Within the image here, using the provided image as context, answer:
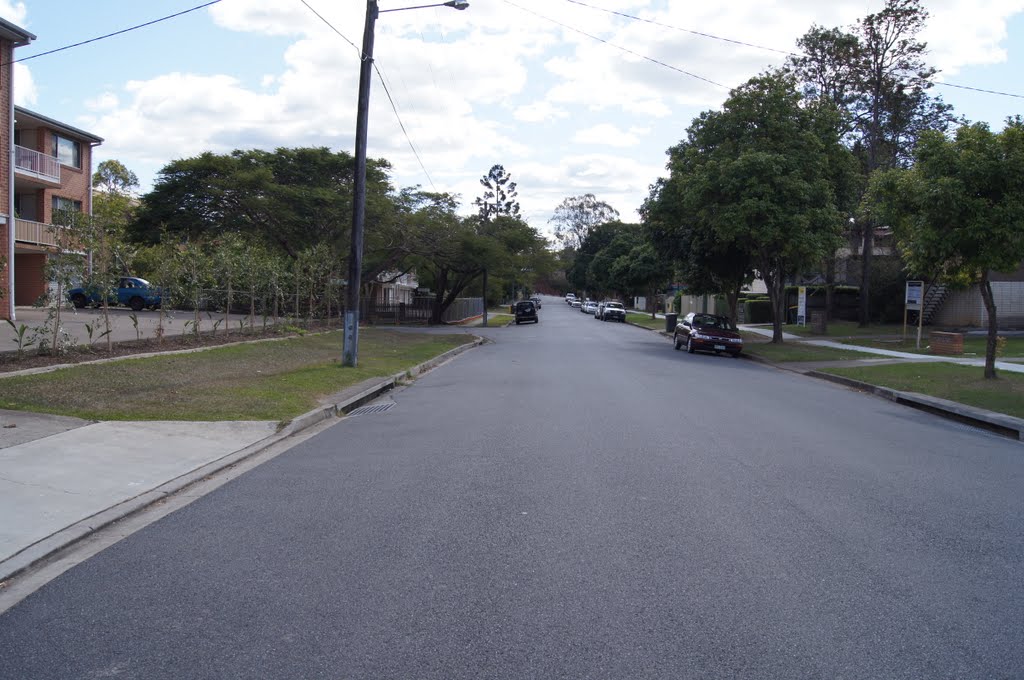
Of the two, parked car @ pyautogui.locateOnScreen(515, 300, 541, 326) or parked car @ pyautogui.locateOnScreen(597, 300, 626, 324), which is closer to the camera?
parked car @ pyautogui.locateOnScreen(515, 300, 541, 326)

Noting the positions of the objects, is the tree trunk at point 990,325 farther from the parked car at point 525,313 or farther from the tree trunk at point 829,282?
the parked car at point 525,313

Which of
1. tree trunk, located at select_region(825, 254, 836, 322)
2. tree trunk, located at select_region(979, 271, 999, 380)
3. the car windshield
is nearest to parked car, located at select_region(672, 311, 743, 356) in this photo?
the car windshield

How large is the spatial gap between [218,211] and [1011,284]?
34626 mm

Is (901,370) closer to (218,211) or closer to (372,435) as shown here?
(372,435)

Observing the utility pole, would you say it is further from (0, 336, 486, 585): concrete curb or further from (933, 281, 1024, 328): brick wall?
(933, 281, 1024, 328): brick wall

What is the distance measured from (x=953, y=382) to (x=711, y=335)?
36.8ft

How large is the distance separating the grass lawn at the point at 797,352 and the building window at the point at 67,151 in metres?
30.7

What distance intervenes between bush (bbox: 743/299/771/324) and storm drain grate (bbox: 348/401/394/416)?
37.9m

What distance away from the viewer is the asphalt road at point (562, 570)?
4094mm

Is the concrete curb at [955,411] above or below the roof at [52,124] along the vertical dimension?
below

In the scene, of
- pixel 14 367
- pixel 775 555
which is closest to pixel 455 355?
pixel 14 367

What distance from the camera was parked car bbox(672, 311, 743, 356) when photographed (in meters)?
28.0

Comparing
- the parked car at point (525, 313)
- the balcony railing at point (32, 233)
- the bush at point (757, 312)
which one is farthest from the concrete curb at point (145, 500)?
the parked car at point (525, 313)

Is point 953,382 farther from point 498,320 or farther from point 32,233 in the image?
point 498,320
